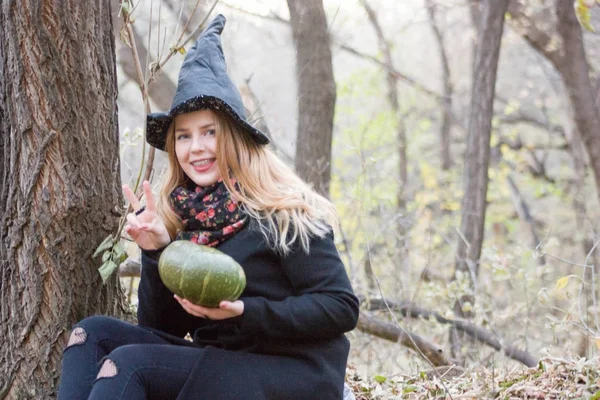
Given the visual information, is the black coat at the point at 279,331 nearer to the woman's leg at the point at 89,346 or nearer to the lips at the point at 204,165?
the woman's leg at the point at 89,346

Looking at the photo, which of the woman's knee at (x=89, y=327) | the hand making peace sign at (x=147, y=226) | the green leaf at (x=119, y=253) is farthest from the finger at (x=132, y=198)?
the woman's knee at (x=89, y=327)

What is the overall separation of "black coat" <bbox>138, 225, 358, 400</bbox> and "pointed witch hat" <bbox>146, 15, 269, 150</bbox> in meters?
0.49

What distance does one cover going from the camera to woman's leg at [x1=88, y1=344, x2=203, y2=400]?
2488mm

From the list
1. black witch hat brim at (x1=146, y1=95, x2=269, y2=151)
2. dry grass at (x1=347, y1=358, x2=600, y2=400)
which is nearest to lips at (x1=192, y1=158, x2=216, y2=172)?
black witch hat brim at (x1=146, y1=95, x2=269, y2=151)

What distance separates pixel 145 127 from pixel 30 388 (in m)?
1.14

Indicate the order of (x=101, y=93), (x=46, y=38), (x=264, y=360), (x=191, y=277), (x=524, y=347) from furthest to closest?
(x=524, y=347), (x=101, y=93), (x=46, y=38), (x=264, y=360), (x=191, y=277)

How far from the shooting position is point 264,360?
2.67 m

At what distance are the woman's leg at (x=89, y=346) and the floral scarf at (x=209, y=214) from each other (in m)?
0.42

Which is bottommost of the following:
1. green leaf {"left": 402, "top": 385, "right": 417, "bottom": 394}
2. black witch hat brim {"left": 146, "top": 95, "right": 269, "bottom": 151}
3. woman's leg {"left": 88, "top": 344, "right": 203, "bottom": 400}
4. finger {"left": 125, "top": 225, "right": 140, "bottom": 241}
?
green leaf {"left": 402, "top": 385, "right": 417, "bottom": 394}

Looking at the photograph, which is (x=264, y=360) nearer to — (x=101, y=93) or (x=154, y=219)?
(x=154, y=219)

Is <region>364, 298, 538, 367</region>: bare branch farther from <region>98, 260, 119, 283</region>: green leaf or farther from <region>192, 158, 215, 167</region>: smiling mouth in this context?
<region>98, 260, 119, 283</region>: green leaf

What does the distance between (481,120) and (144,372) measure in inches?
223

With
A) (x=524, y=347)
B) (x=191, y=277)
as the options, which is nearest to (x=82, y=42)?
(x=191, y=277)

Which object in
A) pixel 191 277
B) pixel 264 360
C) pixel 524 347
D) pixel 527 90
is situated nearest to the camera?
pixel 191 277
